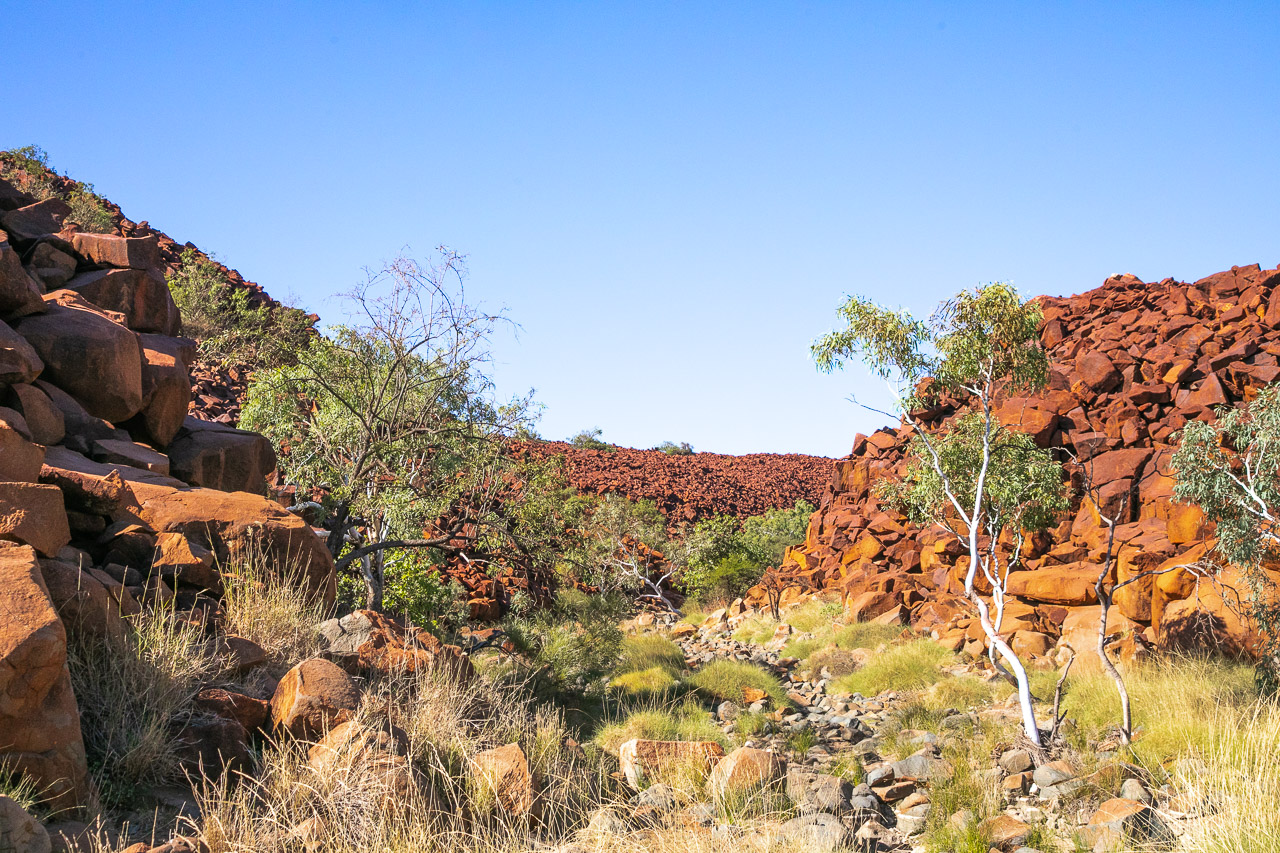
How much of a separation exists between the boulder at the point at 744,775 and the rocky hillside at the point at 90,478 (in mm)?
4311

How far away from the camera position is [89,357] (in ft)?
28.4

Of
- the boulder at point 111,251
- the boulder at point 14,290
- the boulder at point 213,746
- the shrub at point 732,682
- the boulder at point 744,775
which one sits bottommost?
the shrub at point 732,682

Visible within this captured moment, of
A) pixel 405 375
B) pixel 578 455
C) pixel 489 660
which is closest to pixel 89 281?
pixel 405 375

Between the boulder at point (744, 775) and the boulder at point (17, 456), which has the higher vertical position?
the boulder at point (17, 456)

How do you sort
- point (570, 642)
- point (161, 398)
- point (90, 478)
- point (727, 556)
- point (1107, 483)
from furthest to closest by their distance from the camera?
Answer: point (727, 556), point (1107, 483), point (570, 642), point (161, 398), point (90, 478)

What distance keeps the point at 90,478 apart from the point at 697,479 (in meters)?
35.1

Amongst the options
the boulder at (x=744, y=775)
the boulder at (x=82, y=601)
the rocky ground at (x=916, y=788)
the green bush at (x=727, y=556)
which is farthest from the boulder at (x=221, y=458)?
the green bush at (x=727, y=556)

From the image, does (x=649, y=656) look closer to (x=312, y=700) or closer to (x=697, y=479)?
(x=312, y=700)

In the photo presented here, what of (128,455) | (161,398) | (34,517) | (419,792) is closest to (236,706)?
(419,792)

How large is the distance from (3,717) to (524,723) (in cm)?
493

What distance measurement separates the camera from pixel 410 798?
5719 mm

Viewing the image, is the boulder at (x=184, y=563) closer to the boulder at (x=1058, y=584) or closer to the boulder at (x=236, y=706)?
the boulder at (x=236, y=706)

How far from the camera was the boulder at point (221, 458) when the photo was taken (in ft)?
31.2

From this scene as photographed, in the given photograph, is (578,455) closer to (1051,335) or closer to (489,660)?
(1051,335)
